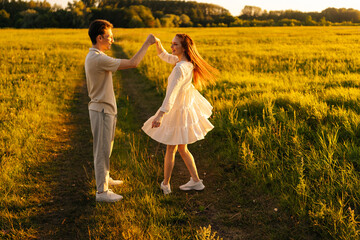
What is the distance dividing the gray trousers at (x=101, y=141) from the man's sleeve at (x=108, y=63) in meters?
0.59

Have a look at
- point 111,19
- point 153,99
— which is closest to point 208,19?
point 111,19

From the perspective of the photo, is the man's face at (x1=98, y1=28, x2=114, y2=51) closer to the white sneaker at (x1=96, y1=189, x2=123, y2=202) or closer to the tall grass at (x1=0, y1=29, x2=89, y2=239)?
the white sneaker at (x1=96, y1=189, x2=123, y2=202)

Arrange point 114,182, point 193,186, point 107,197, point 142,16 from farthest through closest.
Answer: point 142,16 < point 114,182 < point 193,186 < point 107,197

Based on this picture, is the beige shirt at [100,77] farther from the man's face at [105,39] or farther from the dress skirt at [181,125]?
the dress skirt at [181,125]

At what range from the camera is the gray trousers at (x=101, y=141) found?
370 cm

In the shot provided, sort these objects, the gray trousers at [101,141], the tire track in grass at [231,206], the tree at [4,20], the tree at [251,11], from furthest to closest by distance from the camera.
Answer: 1. the tree at [251,11]
2. the tree at [4,20]
3. the gray trousers at [101,141]
4. the tire track in grass at [231,206]

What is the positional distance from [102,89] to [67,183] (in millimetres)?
1703

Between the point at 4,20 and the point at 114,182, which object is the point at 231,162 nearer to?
the point at 114,182

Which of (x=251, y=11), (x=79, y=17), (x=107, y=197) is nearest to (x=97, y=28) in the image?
(x=107, y=197)

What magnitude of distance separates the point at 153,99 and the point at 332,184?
21.3 ft

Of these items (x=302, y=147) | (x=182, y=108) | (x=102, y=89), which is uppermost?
(x=102, y=89)

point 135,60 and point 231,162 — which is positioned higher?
point 135,60

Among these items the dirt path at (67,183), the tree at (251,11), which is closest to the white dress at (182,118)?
the dirt path at (67,183)

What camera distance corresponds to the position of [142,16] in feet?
331
